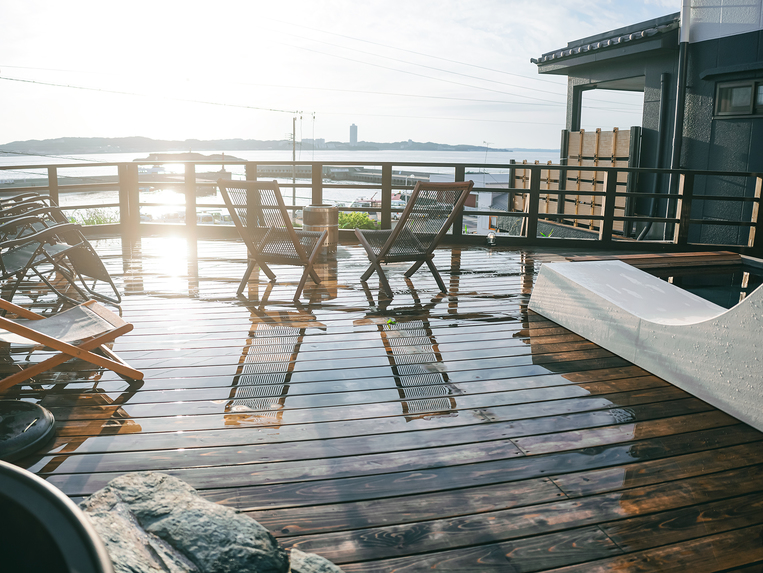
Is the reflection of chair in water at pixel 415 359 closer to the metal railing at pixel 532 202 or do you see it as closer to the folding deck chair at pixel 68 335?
the folding deck chair at pixel 68 335

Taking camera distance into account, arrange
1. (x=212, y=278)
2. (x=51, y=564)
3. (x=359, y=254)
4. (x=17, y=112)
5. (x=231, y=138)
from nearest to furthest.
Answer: (x=51, y=564) < (x=212, y=278) < (x=359, y=254) < (x=17, y=112) < (x=231, y=138)

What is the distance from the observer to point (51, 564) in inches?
21.0

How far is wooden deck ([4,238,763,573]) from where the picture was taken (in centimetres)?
177

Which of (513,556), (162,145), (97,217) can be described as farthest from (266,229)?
(162,145)

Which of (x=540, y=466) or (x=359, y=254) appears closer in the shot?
(x=540, y=466)

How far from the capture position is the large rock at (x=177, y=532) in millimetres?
1251

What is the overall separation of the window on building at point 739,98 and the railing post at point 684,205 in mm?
1079

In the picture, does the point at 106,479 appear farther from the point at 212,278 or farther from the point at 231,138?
the point at 231,138

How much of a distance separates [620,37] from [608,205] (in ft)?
10.2

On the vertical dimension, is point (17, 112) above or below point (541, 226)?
above

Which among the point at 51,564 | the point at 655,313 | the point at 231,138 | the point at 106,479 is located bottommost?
the point at 106,479

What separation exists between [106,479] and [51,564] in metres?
1.70

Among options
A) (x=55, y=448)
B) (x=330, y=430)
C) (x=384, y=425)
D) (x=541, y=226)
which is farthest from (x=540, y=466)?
(x=541, y=226)

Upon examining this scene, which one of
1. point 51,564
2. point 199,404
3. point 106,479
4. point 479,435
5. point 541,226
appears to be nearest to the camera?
point 51,564
